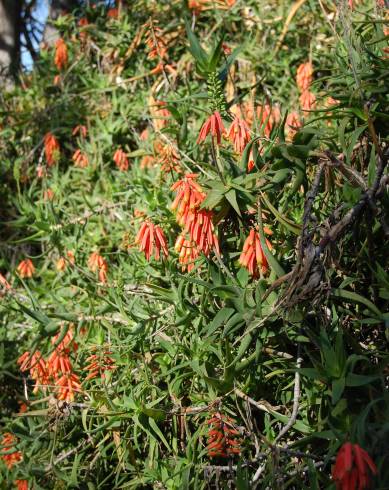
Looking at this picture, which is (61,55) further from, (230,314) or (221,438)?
(221,438)

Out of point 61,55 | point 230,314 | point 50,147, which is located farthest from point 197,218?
point 61,55

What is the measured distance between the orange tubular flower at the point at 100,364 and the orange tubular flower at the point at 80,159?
148 centimetres

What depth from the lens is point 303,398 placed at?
1.90 metres

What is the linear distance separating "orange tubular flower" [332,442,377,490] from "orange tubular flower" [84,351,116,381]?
1105mm

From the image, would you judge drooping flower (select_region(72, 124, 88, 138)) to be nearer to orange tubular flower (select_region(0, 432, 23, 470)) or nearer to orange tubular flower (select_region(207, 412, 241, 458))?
orange tubular flower (select_region(0, 432, 23, 470))

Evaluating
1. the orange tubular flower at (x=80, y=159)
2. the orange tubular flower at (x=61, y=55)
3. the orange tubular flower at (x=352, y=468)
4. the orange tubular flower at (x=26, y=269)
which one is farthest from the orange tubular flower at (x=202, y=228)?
the orange tubular flower at (x=61, y=55)

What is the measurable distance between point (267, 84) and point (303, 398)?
199 cm

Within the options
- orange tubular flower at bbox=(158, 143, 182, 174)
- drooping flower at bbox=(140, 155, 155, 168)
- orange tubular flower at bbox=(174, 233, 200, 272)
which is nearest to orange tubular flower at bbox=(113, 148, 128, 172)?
drooping flower at bbox=(140, 155, 155, 168)

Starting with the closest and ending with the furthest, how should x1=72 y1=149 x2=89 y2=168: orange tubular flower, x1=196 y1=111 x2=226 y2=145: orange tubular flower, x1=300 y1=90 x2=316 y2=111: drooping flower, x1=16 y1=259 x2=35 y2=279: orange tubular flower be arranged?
x1=196 y1=111 x2=226 y2=145: orange tubular flower < x1=300 y1=90 x2=316 y2=111: drooping flower < x1=16 y1=259 x2=35 y2=279: orange tubular flower < x1=72 y1=149 x2=89 y2=168: orange tubular flower

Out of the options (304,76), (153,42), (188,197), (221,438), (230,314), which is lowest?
(221,438)

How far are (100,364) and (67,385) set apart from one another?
208 millimetres

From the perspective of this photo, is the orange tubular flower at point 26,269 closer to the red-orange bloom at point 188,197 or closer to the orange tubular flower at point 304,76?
the red-orange bloom at point 188,197

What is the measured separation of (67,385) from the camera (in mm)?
2311

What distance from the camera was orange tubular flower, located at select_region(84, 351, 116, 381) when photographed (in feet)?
7.22
